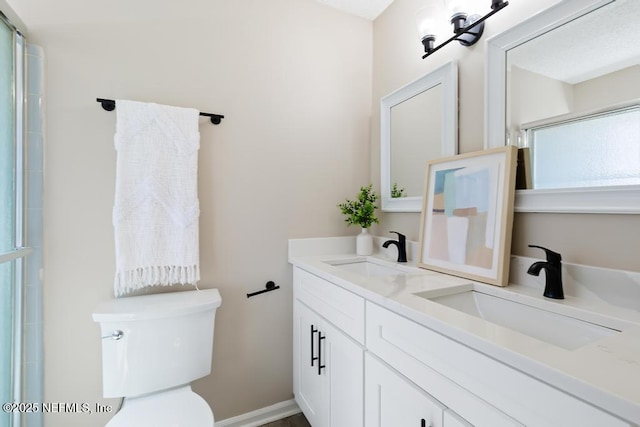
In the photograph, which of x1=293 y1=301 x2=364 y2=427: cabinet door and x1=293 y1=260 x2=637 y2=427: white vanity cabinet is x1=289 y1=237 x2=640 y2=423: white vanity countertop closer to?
x1=293 y1=260 x2=637 y2=427: white vanity cabinet

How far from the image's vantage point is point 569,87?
922 millimetres

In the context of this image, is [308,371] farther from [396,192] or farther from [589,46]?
[589,46]

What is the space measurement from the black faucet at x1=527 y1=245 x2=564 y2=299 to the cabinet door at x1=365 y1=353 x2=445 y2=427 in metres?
0.48

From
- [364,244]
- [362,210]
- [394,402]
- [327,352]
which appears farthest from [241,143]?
[394,402]

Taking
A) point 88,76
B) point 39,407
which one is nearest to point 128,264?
point 39,407

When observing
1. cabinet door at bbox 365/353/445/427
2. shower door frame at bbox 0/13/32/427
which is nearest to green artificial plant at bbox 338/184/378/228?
cabinet door at bbox 365/353/445/427

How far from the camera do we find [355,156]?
1855 millimetres

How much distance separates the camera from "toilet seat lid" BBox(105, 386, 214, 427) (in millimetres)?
1015

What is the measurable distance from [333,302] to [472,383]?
0.64m

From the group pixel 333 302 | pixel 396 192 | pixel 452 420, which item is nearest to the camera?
pixel 452 420

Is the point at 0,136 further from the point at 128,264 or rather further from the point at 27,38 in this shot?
the point at 128,264

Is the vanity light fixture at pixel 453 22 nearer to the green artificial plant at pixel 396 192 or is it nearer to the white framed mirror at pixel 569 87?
the white framed mirror at pixel 569 87

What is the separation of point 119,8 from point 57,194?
87cm

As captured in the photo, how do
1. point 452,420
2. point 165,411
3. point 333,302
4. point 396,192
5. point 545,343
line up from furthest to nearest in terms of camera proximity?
point 396,192
point 333,302
point 165,411
point 452,420
point 545,343
